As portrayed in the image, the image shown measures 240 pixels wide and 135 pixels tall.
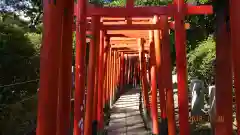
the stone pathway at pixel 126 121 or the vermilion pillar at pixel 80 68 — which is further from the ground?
the vermilion pillar at pixel 80 68

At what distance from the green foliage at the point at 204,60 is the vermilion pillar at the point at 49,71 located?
7.94 meters

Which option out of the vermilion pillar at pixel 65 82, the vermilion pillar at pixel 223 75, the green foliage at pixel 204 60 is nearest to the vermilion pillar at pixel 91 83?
the vermilion pillar at pixel 65 82

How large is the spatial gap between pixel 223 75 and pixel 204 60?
344 inches

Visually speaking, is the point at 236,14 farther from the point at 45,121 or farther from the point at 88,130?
the point at 88,130

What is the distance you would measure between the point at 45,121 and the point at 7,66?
4602 millimetres

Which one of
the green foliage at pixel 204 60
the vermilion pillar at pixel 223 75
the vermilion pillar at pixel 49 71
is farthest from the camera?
the green foliage at pixel 204 60

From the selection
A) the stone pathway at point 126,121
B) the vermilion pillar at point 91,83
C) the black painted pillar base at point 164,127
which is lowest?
the stone pathway at point 126,121

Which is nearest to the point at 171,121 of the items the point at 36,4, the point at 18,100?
the point at 18,100

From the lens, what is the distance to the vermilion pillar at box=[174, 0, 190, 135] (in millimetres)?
5227

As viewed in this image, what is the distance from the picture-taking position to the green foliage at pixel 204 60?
34.4 ft

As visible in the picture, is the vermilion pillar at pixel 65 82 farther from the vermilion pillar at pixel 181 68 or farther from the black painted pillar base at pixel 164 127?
the black painted pillar base at pixel 164 127

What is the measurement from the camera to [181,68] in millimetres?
5457

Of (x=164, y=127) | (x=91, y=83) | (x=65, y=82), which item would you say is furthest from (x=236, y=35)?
(x=164, y=127)

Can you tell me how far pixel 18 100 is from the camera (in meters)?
7.12
